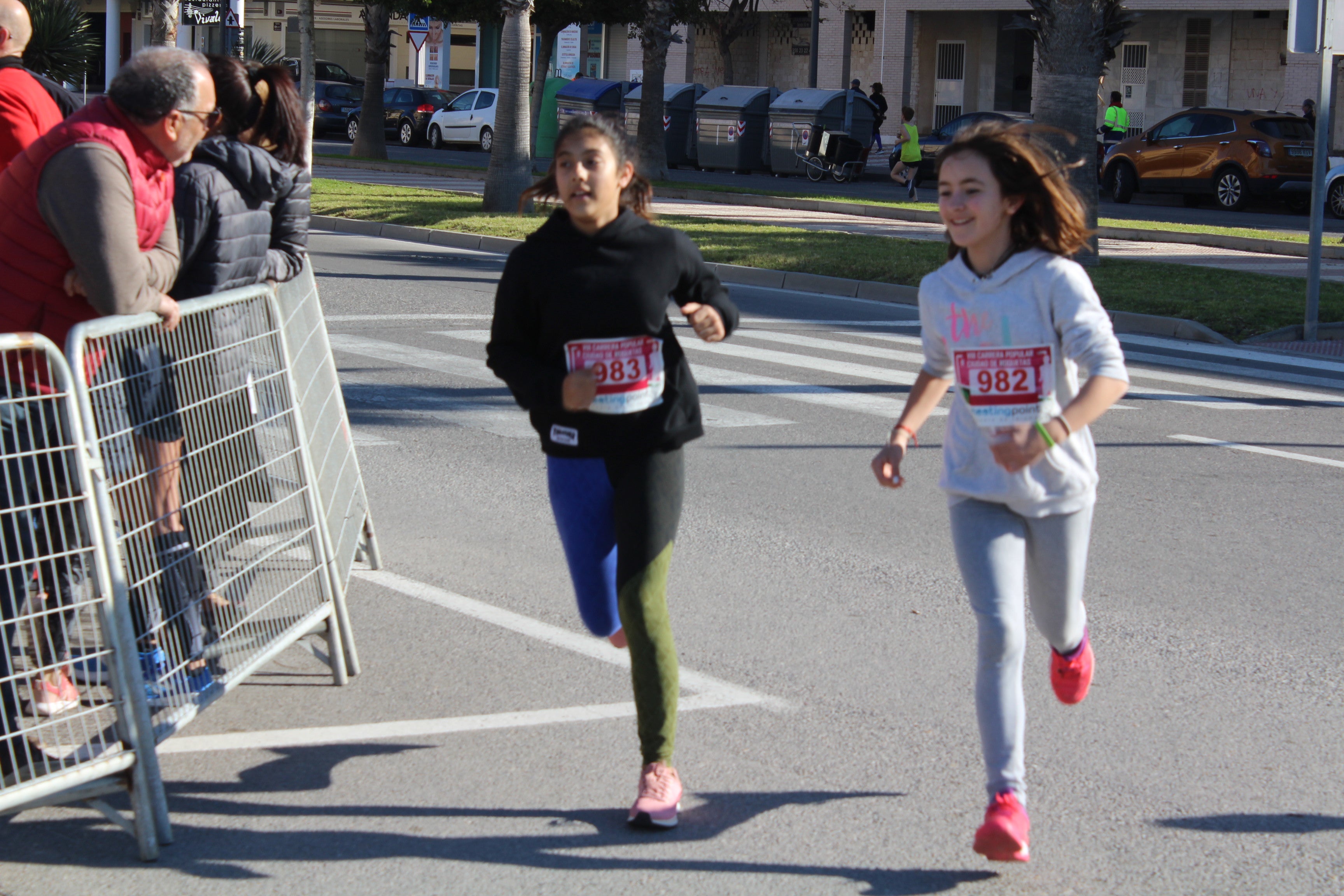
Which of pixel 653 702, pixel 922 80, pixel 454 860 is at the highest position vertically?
pixel 922 80

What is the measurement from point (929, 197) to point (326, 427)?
25709 millimetres

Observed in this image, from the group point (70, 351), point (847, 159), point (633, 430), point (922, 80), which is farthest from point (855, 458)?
point (922, 80)

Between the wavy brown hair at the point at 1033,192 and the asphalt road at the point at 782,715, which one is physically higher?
the wavy brown hair at the point at 1033,192

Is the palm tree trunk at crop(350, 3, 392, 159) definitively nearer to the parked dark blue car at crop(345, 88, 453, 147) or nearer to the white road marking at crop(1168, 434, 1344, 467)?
the parked dark blue car at crop(345, 88, 453, 147)

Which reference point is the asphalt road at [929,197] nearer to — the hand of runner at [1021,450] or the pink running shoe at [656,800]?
the hand of runner at [1021,450]

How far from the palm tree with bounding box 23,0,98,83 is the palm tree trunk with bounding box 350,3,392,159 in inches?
251

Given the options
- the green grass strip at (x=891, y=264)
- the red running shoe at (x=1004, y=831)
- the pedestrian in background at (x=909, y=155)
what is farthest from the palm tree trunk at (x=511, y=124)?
the red running shoe at (x=1004, y=831)

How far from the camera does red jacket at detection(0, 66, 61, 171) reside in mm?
5008

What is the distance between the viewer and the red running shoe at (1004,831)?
342 cm

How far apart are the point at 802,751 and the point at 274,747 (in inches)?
56.4

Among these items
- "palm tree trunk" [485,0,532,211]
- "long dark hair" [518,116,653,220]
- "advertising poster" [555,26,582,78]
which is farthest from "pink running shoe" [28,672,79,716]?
"advertising poster" [555,26,582,78]

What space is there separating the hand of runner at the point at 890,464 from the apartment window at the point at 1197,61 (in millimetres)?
43568

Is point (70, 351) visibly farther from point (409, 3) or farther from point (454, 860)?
point (409, 3)

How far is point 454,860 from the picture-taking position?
3.55 m
